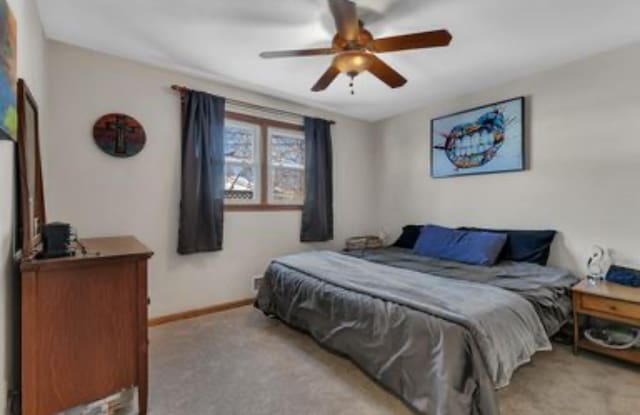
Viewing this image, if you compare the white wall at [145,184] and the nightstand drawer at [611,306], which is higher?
the white wall at [145,184]

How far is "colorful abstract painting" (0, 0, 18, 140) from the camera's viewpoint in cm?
112

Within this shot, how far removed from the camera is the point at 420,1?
1.93 metres

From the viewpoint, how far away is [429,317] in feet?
5.58

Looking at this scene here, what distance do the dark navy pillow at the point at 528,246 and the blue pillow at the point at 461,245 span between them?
11 centimetres

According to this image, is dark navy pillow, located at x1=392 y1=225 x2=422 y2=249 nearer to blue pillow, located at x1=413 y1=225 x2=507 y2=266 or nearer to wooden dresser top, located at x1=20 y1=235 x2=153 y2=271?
blue pillow, located at x1=413 y1=225 x2=507 y2=266

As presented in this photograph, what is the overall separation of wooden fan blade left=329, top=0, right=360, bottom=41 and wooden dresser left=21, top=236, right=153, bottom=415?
1.68 metres

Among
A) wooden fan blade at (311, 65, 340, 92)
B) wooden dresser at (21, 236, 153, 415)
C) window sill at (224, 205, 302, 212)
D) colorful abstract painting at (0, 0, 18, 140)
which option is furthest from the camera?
window sill at (224, 205, 302, 212)

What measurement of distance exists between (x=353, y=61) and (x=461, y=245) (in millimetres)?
2096

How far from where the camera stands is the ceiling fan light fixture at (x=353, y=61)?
6.79 ft

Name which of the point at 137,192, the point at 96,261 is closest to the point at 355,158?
the point at 137,192

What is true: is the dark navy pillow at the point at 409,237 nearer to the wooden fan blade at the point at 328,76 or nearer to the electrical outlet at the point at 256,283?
the electrical outlet at the point at 256,283

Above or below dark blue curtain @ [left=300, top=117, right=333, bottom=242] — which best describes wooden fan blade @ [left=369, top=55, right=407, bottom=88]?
above

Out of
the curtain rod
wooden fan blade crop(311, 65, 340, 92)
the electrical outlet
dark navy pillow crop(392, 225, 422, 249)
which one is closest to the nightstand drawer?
dark navy pillow crop(392, 225, 422, 249)

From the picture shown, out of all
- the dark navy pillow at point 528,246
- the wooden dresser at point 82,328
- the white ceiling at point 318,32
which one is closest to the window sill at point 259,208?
the white ceiling at point 318,32
